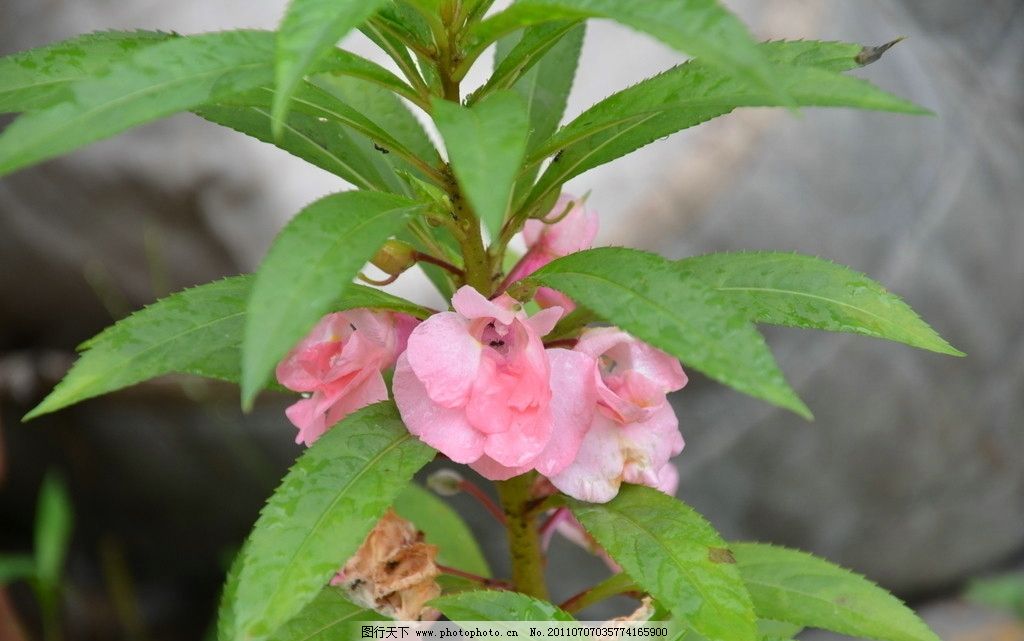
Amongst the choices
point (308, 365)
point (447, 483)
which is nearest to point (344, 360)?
point (308, 365)

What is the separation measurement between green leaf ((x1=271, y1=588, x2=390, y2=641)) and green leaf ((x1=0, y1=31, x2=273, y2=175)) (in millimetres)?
320

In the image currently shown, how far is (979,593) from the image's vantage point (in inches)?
49.6

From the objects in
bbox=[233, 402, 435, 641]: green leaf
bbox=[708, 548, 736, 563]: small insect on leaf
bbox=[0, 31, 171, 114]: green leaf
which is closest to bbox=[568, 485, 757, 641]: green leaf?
bbox=[708, 548, 736, 563]: small insect on leaf

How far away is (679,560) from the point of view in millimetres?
510

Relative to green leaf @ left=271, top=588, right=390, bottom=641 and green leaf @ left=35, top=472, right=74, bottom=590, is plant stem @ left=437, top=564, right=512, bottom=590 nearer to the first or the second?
green leaf @ left=271, top=588, right=390, bottom=641

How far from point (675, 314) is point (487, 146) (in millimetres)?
112

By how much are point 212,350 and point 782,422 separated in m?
1.25

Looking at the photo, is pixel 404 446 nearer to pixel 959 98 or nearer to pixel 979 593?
Answer: pixel 979 593

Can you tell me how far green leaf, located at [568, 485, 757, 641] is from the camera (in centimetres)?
49

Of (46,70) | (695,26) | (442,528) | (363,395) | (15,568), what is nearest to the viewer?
(695,26)

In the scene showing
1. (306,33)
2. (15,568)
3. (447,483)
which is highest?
(306,33)

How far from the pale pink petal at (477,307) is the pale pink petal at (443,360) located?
0.03 ft

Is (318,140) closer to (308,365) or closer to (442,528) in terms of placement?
(308,365)

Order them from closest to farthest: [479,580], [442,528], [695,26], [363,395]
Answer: [695,26] → [363,395] → [479,580] → [442,528]
